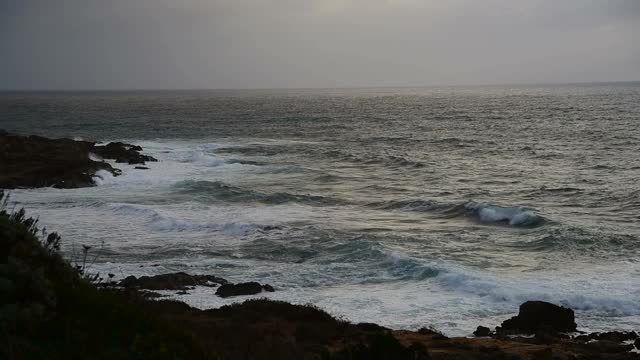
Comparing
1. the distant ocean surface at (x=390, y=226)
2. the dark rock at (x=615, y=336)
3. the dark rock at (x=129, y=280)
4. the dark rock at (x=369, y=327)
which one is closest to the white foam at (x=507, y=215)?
the distant ocean surface at (x=390, y=226)

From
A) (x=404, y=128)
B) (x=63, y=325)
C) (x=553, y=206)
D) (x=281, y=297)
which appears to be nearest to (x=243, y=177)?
(x=553, y=206)

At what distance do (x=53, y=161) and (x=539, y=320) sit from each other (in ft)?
125

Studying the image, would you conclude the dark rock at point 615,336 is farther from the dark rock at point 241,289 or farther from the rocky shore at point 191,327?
the dark rock at point 241,289

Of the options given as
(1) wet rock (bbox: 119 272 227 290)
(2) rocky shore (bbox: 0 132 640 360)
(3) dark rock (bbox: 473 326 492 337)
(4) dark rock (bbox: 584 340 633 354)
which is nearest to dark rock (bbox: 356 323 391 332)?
(2) rocky shore (bbox: 0 132 640 360)

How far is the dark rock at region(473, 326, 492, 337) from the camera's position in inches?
627

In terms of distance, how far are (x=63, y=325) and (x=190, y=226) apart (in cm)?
2311

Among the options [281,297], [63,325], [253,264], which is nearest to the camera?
[63,325]

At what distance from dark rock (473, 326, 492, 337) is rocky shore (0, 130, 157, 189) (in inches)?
1189

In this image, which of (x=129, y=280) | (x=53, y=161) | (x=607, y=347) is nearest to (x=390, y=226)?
(x=129, y=280)

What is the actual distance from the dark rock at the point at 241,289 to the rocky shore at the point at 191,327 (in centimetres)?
3

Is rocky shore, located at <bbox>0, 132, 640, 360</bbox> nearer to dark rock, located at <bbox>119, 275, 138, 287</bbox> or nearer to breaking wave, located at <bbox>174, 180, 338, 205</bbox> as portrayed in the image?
dark rock, located at <bbox>119, 275, 138, 287</bbox>

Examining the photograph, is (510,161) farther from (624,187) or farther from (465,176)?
(624,187)

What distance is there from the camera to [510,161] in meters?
55.5

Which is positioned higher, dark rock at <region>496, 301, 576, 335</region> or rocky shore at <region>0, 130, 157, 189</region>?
rocky shore at <region>0, 130, 157, 189</region>
